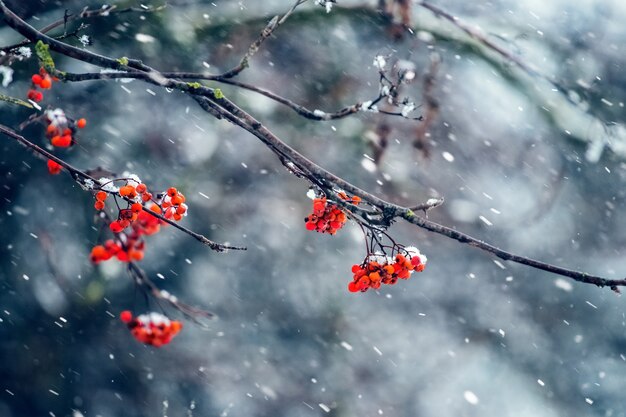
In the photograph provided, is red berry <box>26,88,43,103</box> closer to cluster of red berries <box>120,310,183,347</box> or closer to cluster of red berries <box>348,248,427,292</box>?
cluster of red berries <box>120,310,183,347</box>

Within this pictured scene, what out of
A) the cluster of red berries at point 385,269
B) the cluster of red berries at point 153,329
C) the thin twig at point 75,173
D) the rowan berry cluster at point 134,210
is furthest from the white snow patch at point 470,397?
the thin twig at point 75,173

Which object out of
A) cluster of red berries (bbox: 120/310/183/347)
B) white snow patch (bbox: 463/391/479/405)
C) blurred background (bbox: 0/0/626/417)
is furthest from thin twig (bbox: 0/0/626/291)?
white snow patch (bbox: 463/391/479/405)

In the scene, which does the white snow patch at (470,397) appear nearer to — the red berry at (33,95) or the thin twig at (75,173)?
the red berry at (33,95)

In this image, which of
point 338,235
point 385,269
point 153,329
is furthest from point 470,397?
point 385,269

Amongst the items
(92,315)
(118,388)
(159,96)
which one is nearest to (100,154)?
(159,96)

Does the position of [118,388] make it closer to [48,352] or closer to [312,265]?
[48,352]
